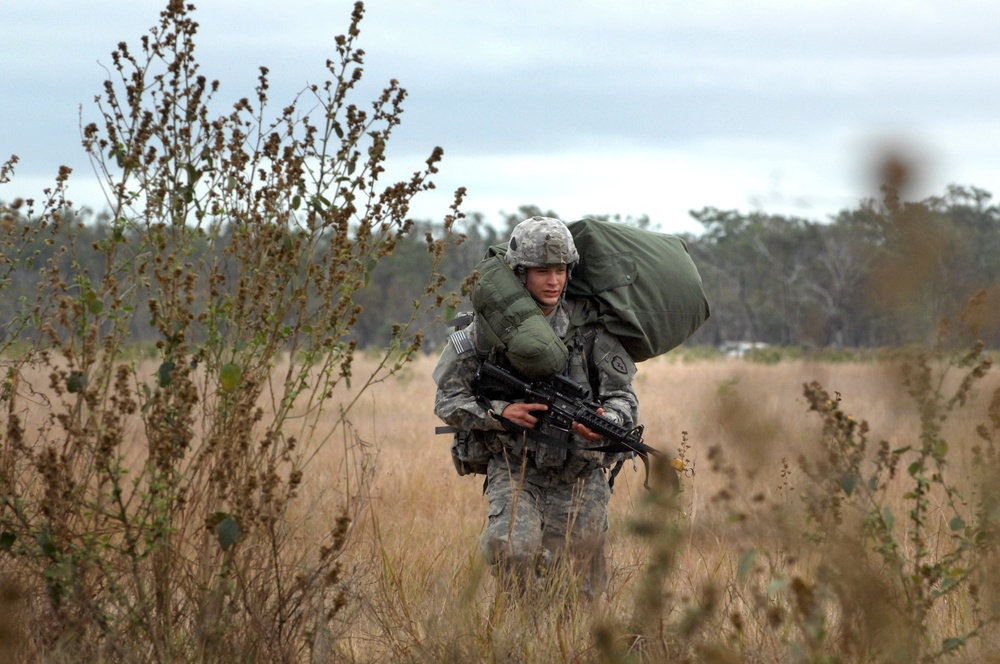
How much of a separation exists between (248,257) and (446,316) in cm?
66

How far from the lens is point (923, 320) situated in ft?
5.65

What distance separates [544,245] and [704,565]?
64.9 inches

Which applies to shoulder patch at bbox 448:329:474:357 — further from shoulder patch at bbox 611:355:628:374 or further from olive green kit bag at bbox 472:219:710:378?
shoulder patch at bbox 611:355:628:374

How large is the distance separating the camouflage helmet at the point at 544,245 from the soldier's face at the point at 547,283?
4 centimetres

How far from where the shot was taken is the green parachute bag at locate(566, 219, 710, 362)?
4414mm

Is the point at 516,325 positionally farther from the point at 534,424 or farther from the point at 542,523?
the point at 542,523

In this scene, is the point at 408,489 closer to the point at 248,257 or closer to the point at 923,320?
the point at 248,257

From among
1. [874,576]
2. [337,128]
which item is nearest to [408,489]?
[337,128]

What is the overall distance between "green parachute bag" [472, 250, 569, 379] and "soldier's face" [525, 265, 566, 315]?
0.06 m

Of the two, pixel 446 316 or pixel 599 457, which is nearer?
pixel 446 316

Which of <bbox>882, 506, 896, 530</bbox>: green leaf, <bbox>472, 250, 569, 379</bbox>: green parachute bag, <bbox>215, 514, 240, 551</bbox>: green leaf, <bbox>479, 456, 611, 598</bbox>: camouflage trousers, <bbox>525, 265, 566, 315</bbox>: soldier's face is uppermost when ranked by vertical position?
<bbox>525, 265, 566, 315</bbox>: soldier's face

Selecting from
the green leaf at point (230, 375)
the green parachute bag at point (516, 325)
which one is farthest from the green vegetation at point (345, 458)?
the green parachute bag at point (516, 325)

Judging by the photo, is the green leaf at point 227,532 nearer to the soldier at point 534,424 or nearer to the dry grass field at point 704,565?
the dry grass field at point 704,565

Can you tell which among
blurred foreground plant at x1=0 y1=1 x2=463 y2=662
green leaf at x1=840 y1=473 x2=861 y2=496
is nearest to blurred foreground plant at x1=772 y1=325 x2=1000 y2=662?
green leaf at x1=840 y1=473 x2=861 y2=496
